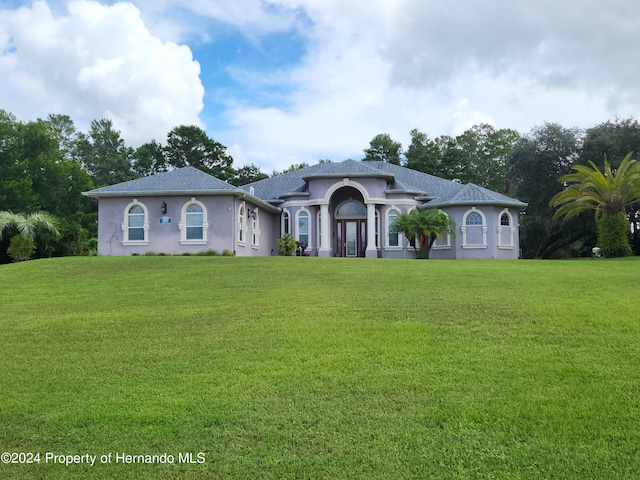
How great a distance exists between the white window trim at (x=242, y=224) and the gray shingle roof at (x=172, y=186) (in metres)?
1.22

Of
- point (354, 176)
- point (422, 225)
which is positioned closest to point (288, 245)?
point (354, 176)

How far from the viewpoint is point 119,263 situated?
17.4 metres

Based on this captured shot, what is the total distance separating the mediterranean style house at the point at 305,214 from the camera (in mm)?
23641

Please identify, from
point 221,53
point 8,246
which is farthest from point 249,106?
point 8,246

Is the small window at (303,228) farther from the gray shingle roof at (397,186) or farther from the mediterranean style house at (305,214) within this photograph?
the gray shingle roof at (397,186)

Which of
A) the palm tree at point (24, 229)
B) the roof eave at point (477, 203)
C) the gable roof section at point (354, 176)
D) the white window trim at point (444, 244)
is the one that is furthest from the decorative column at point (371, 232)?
the palm tree at point (24, 229)

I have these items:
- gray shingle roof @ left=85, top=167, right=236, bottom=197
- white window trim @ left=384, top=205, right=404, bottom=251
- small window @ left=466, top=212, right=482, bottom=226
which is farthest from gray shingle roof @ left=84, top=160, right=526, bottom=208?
white window trim @ left=384, top=205, right=404, bottom=251

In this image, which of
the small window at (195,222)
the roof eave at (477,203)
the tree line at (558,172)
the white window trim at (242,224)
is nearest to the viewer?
the small window at (195,222)

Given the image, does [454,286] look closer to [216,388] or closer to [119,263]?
[216,388]

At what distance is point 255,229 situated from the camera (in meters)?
26.5

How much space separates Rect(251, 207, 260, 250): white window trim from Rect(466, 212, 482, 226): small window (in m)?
10.4

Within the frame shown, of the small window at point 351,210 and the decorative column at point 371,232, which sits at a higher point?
the small window at point 351,210

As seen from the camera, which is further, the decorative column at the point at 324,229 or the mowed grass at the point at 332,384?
the decorative column at the point at 324,229

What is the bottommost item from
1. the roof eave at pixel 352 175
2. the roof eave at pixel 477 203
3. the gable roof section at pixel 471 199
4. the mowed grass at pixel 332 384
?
the mowed grass at pixel 332 384
